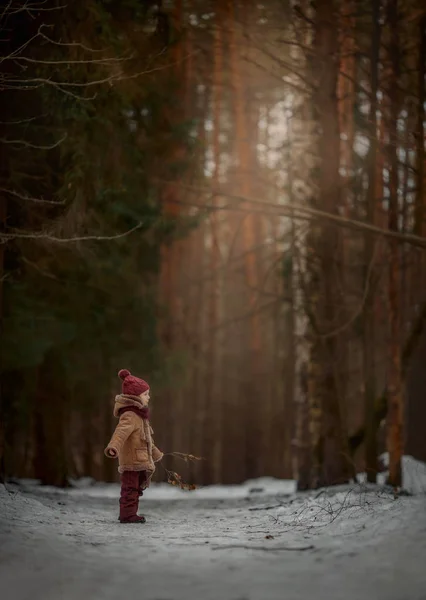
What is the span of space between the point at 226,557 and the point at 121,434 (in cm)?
241

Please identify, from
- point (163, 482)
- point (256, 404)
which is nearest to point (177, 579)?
point (163, 482)

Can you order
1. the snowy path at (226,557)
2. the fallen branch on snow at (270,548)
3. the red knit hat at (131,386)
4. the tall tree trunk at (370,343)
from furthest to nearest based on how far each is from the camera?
the tall tree trunk at (370,343), the red knit hat at (131,386), the fallen branch on snow at (270,548), the snowy path at (226,557)

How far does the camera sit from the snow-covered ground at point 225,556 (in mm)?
4867

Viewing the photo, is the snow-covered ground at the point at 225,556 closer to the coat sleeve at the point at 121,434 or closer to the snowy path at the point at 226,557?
the snowy path at the point at 226,557

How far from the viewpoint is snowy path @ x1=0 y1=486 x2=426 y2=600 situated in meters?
4.86

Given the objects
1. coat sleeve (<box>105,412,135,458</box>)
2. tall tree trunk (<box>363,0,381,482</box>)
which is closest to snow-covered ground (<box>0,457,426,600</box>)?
coat sleeve (<box>105,412,135,458</box>)

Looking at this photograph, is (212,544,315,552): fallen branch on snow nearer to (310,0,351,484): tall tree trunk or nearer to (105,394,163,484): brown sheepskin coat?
(105,394,163,484): brown sheepskin coat

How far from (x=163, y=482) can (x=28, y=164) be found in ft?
31.0

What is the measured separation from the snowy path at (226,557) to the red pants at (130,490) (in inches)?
9.0

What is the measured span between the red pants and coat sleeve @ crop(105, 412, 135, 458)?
0.39 m

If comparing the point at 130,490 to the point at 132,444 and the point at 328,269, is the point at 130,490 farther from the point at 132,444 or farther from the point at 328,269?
the point at 328,269

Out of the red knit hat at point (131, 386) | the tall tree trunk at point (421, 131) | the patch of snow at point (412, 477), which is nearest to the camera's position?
the red knit hat at point (131, 386)

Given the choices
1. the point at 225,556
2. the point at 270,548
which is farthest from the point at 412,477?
the point at 225,556

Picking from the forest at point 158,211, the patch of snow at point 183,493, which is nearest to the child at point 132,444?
the forest at point 158,211
